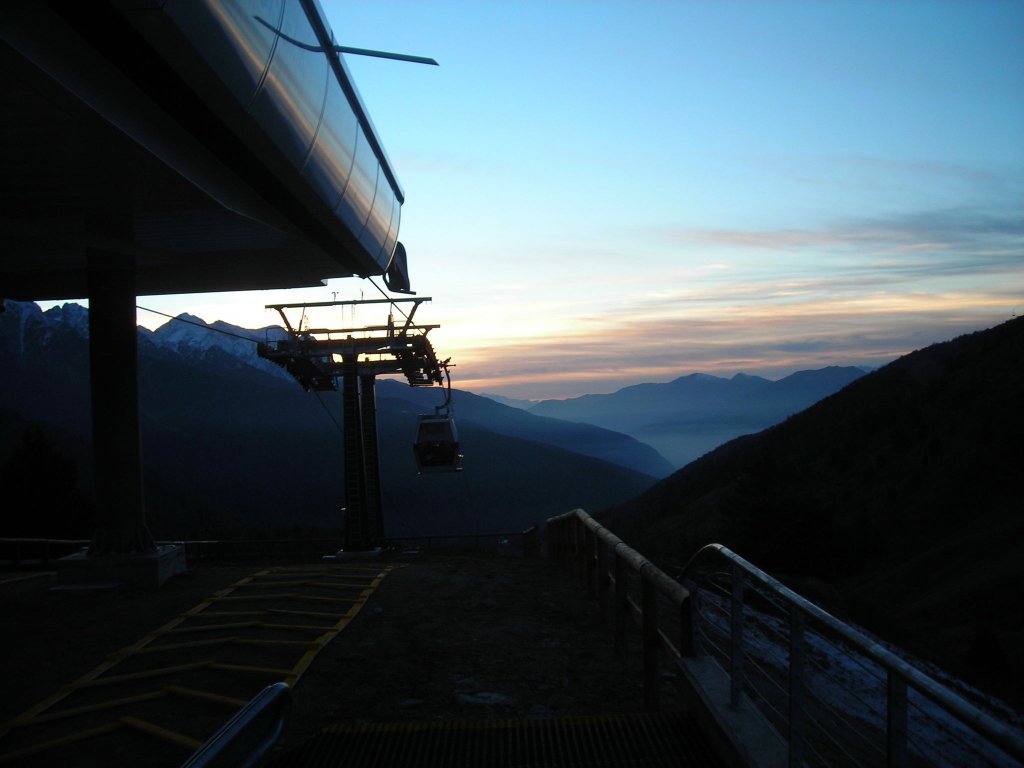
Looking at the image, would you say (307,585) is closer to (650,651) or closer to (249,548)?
(650,651)

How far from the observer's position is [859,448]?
2296 inches

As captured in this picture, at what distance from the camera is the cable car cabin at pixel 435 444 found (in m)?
27.5

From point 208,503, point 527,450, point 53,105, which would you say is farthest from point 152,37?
point 527,450

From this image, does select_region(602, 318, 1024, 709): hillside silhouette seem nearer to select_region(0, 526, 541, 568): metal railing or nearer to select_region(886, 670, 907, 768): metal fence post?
select_region(0, 526, 541, 568): metal railing

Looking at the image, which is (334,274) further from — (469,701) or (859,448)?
(859,448)

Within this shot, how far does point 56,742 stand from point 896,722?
15.2 ft

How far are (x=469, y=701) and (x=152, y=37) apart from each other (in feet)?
14.7

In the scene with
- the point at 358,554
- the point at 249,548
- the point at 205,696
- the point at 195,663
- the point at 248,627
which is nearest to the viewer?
the point at 205,696

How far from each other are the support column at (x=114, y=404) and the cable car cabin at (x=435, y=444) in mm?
16032

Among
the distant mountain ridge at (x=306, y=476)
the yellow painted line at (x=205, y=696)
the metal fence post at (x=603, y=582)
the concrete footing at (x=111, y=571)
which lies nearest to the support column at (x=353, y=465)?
the concrete footing at (x=111, y=571)

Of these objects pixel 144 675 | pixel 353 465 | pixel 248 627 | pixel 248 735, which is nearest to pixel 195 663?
pixel 144 675

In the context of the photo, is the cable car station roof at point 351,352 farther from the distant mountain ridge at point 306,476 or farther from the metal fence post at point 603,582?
the distant mountain ridge at point 306,476

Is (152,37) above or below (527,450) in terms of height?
above

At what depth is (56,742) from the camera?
5137 mm
